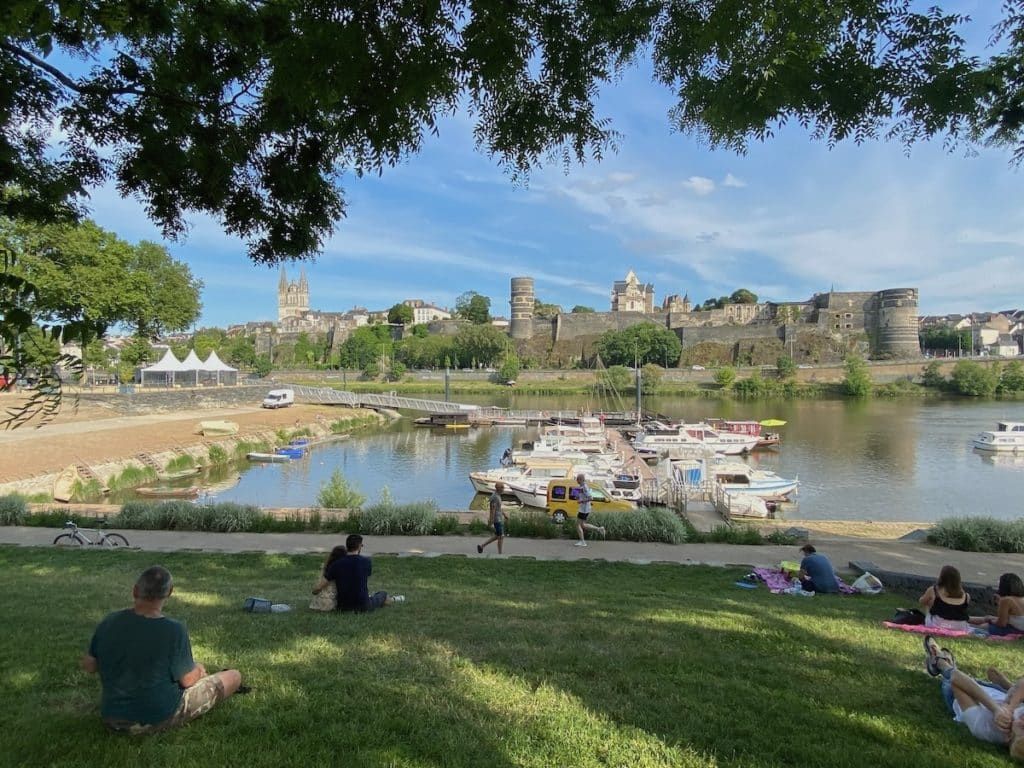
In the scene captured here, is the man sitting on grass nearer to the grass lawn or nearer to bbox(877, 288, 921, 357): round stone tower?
the grass lawn

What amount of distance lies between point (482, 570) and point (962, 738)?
6098mm

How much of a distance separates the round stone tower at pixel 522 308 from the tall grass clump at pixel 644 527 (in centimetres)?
8973

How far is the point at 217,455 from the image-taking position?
29391 mm

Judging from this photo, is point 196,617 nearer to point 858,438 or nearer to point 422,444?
point 422,444

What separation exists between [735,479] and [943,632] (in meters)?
17.4

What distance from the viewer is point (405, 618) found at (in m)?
5.48

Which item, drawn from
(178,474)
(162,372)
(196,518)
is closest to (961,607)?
(196,518)

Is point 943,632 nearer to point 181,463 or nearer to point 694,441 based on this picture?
point 181,463

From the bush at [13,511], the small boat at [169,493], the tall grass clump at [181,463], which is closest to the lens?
the bush at [13,511]

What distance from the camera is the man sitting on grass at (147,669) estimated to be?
Result: 3.07m

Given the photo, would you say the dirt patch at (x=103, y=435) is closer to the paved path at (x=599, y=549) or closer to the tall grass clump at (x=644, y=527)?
the paved path at (x=599, y=549)

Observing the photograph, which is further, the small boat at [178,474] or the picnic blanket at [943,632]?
the small boat at [178,474]

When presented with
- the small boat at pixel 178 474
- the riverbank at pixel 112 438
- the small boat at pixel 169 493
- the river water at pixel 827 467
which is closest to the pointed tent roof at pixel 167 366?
the riverbank at pixel 112 438

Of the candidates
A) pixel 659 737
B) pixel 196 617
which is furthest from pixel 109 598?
pixel 659 737
